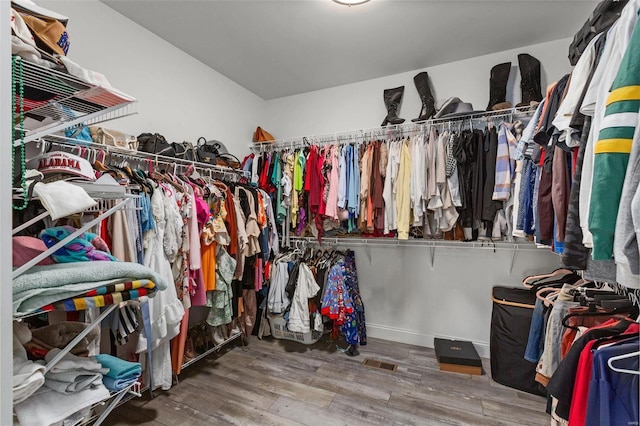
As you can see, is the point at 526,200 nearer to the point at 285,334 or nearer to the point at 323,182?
the point at 323,182

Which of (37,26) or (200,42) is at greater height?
(200,42)

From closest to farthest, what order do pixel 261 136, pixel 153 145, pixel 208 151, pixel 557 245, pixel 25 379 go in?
pixel 25 379
pixel 557 245
pixel 153 145
pixel 208 151
pixel 261 136

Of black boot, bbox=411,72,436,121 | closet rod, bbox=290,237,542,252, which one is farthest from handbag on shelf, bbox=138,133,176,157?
black boot, bbox=411,72,436,121

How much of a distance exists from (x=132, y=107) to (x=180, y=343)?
1.76 m

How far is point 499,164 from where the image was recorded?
6.79ft

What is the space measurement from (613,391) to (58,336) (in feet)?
5.75

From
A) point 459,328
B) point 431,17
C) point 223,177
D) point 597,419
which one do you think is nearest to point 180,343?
point 223,177

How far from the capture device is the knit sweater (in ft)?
2.26

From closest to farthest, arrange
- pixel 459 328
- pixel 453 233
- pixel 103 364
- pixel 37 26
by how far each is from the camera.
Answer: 1. pixel 37 26
2. pixel 103 364
3. pixel 453 233
4. pixel 459 328

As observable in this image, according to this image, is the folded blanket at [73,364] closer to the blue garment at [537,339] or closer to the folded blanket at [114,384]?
the folded blanket at [114,384]

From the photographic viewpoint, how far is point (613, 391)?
87 cm

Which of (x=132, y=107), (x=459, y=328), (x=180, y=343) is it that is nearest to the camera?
(x=180, y=343)

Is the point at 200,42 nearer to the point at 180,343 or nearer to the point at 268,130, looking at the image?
the point at 268,130

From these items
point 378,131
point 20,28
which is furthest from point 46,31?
point 378,131
